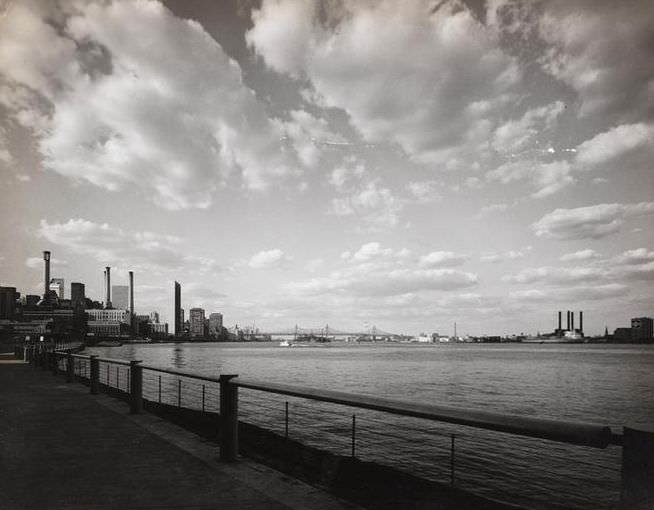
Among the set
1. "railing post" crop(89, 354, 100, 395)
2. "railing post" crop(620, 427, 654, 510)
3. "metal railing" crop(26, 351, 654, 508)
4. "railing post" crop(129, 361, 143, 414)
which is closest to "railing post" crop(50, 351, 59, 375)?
"metal railing" crop(26, 351, 654, 508)

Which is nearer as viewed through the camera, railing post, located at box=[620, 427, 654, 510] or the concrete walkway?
railing post, located at box=[620, 427, 654, 510]

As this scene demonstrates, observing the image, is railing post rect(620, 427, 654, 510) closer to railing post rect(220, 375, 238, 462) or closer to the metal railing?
the metal railing

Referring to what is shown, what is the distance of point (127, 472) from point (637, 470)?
570 centimetres

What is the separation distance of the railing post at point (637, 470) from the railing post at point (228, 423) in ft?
16.4

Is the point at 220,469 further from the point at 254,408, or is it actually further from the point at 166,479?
the point at 254,408

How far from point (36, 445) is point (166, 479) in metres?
3.34

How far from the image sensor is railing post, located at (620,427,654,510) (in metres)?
2.62

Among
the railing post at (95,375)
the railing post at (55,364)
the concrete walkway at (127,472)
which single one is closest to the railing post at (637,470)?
the concrete walkway at (127,472)

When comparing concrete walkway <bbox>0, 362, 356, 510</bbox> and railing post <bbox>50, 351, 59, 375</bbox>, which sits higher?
concrete walkway <bbox>0, 362, 356, 510</bbox>

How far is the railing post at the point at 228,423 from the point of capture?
6.71 m

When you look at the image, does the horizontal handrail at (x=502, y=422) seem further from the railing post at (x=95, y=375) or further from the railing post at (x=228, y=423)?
the railing post at (x=95, y=375)

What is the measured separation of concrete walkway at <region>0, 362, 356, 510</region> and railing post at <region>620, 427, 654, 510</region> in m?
3.07

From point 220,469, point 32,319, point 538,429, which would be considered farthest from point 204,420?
point 32,319

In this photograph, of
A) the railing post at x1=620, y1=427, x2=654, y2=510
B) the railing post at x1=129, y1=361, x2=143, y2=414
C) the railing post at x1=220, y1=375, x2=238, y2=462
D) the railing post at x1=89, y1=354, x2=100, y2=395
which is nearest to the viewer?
the railing post at x1=620, y1=427, x2=654, y2=510
